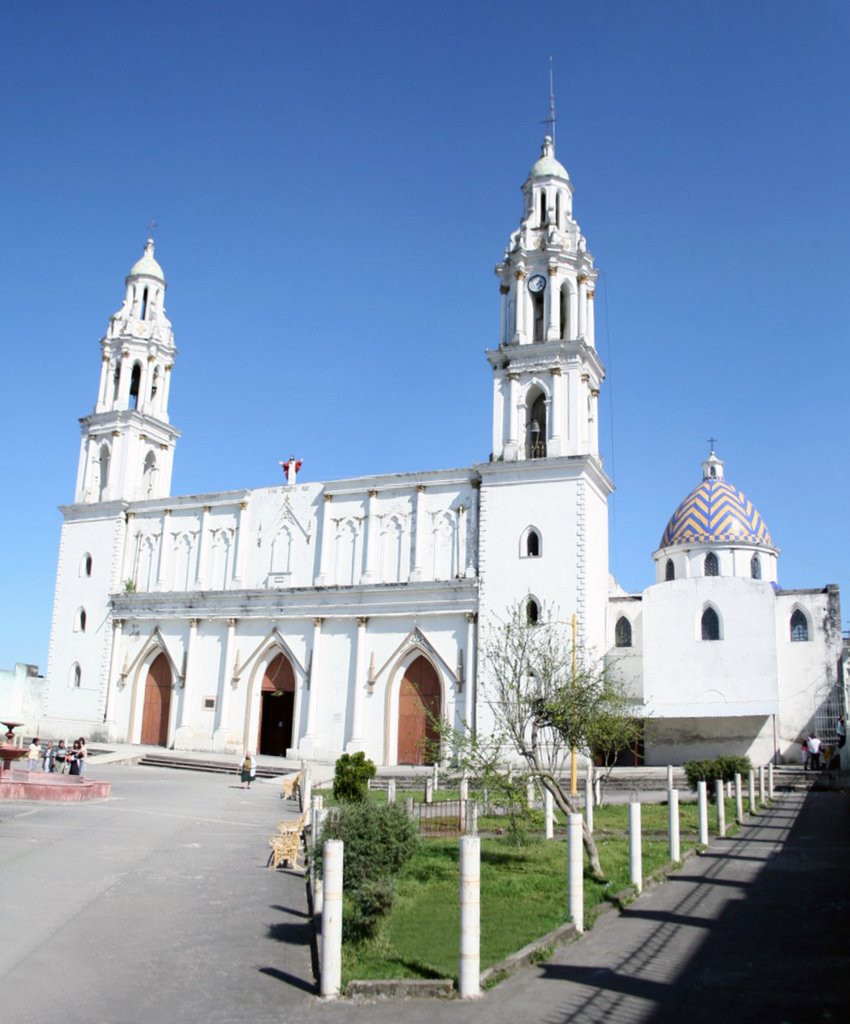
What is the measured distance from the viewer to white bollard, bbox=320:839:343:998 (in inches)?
380

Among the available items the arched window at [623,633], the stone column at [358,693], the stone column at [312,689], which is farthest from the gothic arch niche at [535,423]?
the stone column at [312,689]

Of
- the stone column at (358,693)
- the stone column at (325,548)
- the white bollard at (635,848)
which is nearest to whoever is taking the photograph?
the white bollard at (635,848)

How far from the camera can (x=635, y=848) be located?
1405 centimetres

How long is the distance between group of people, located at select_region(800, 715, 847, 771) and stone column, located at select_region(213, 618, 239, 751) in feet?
72.9

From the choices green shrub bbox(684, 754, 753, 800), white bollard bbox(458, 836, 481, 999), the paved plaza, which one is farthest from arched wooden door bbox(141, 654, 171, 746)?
white bollard bbox(458, 836, 481, 999)

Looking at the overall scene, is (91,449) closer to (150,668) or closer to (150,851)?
(150,668)

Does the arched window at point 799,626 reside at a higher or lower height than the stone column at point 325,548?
lower

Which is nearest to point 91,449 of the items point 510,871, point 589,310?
point 589,310

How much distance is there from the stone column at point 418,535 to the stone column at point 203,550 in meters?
10.3

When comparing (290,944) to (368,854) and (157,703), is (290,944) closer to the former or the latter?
(368,854)

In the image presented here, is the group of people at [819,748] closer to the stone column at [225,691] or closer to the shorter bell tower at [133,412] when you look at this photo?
the stone column at [225,691]

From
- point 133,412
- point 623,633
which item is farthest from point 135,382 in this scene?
point 623,633

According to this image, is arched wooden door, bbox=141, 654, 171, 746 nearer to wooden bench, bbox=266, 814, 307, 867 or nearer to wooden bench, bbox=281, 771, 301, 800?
wooden bench, bbox=281, 771, 301, 800

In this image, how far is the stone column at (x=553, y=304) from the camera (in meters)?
38.5
